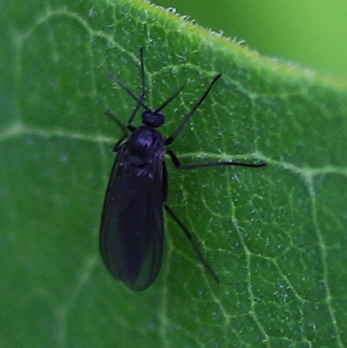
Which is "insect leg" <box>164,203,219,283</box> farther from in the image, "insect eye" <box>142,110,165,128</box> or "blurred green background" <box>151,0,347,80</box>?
"blurred green background" <box>151,0,347,80</box>

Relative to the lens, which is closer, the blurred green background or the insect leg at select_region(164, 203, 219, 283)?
the insect leg at select_region(164, 203, 219, 283)

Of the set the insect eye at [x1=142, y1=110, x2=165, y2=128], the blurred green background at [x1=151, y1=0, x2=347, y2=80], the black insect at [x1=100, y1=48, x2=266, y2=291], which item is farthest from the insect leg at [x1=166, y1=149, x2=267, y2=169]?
the blurred green background at [x1=151, y1=0, x2=347, y2=80]

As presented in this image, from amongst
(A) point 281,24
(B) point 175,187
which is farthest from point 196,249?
(A) point 281,24

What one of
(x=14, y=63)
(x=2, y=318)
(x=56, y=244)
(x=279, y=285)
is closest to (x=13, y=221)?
(x=56, y=244)

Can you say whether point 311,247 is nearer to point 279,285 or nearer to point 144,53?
point 279,285

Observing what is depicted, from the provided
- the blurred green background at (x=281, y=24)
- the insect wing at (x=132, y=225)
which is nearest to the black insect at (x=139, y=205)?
the insect wing at (x=132, y=225)

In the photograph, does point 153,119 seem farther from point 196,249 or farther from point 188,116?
point 196,249
